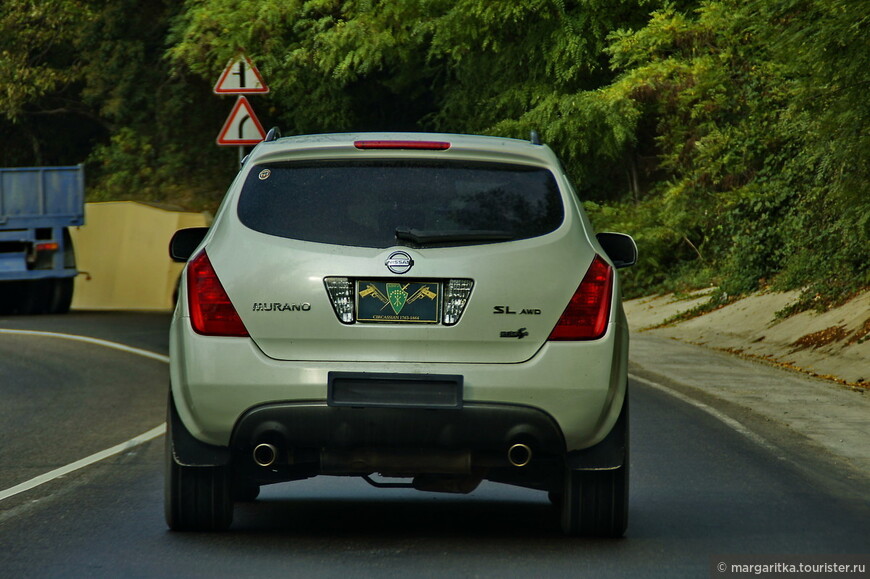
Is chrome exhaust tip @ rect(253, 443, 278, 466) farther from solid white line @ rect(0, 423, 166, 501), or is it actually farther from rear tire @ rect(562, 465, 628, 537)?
solid white line @ rect(0, 423, 166, 501)

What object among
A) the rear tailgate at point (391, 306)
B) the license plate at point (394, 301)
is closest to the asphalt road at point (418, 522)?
the rear tailgate at point (391, 306)

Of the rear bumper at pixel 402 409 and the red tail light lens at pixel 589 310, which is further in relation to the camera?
the red tail light lens at pixel 589 310

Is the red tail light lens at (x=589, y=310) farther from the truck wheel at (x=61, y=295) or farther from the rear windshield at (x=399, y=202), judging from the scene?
the truck wheel at (x=61, y=295)

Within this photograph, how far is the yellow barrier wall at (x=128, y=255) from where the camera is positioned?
3038cm

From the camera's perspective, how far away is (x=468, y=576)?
248 inches

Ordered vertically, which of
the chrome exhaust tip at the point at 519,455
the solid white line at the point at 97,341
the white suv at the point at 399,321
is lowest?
the solid white line at the point at 97,341

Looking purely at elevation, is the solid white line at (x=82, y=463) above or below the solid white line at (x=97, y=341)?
above

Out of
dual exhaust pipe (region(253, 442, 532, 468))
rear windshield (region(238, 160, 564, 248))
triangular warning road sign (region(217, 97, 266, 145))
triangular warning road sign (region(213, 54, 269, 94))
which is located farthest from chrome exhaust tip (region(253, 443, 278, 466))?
triangular warning road sign (region(213, 54, 269, 94))

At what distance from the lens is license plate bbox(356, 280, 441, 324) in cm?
646

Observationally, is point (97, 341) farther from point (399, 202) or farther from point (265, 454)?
point (399, 202)

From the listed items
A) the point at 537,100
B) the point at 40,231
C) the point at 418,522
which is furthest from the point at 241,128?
the point at 537,100

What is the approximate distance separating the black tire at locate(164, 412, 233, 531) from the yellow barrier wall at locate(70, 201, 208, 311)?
2286 centimetres

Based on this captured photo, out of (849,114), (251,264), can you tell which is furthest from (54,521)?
(849,114)

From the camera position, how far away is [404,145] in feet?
22.4
